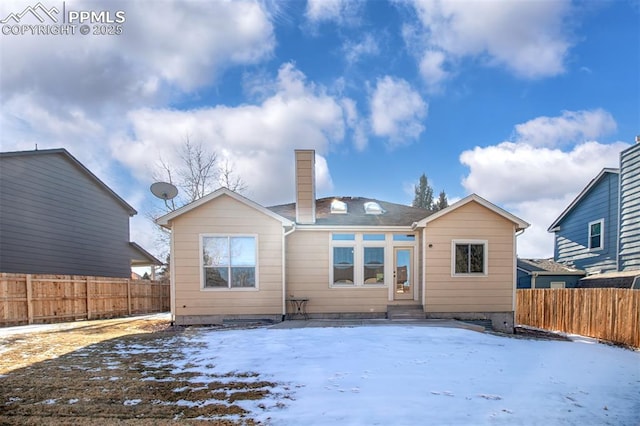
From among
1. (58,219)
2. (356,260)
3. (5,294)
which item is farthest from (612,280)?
(58,219)

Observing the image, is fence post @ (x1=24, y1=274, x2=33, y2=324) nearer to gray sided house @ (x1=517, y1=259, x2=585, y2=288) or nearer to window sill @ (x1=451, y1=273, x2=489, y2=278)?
window sill @ (x1=451, y1=273, x2=489, y2=278)

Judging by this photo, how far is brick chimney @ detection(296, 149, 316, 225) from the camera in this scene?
9758mm

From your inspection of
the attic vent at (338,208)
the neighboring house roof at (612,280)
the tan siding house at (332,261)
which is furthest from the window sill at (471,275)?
the neighboring house roof at (612,280)

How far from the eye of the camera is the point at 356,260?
31.5 feet

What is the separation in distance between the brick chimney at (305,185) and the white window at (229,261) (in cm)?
176

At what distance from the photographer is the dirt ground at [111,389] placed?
2.94 metres

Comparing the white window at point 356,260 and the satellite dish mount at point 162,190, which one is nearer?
the white window at point 356,260

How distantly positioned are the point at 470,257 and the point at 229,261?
277 inches

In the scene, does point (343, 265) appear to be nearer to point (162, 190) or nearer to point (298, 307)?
point (298, 307)

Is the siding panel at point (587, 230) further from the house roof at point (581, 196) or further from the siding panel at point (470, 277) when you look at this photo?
the siding panel at point (470, 277)

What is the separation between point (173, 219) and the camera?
345 inches

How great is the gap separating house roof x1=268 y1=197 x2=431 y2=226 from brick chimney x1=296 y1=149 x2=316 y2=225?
367mm

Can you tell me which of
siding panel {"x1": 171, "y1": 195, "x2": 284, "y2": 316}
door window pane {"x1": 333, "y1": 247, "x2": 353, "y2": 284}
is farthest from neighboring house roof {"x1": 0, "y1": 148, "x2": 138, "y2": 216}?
door window pane {"x1": 333, "y1": 247, "x2": 353, "y2": 284}

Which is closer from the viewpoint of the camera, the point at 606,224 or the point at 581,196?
the point at 606,224
